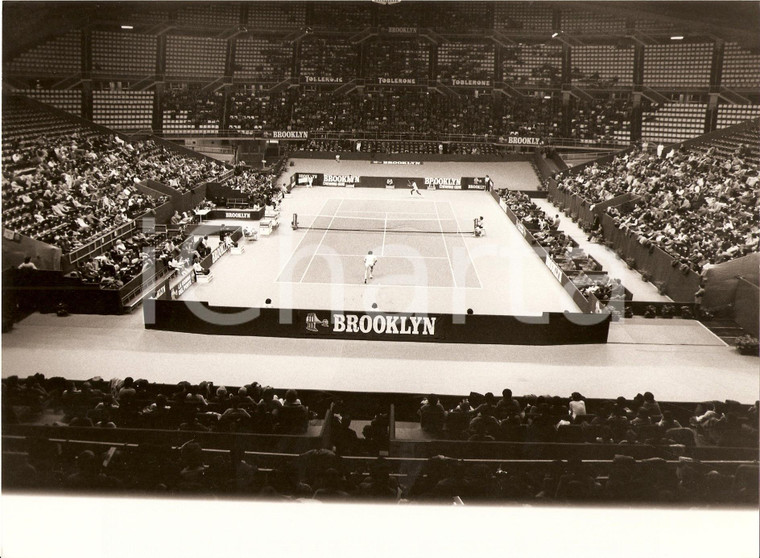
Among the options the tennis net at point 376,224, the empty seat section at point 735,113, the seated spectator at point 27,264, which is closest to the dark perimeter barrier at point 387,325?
the seated spectator at point 27,264

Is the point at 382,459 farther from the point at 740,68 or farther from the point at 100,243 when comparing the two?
the point at 740,68

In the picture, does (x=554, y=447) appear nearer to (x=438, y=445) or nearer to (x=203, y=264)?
(x=438, y=445)

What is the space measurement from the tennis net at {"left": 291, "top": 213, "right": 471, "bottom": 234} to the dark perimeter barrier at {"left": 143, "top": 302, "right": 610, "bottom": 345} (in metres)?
14.6

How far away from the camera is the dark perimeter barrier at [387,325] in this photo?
19.3 meters

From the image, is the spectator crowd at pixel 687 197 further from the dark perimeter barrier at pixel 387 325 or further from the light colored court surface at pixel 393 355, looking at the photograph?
the dark perimeter barrier at pixel 387 325

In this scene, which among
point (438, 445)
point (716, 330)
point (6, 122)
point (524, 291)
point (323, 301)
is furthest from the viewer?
point (6, 122)

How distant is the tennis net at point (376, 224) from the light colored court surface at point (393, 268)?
54 mm

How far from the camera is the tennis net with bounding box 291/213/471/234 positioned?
34250 mm

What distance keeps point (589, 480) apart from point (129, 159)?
118 ft

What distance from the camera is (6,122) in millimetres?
37125

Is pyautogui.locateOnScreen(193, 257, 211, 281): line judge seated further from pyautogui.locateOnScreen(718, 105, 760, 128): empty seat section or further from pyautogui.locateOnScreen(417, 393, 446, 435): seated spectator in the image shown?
pyautogui.locateOnScreen(718, 105, 760, 128): empty seat section

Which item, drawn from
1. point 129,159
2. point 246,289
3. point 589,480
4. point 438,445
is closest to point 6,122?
point 129,159

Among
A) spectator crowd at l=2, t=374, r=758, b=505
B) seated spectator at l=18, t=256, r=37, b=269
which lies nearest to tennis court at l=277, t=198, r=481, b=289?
seated spectator at l=18, t=256, r=37, b=269

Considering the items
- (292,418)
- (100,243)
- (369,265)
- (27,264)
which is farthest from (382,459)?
(100,243)
